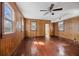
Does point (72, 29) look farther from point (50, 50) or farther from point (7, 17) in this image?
point (7, 17)

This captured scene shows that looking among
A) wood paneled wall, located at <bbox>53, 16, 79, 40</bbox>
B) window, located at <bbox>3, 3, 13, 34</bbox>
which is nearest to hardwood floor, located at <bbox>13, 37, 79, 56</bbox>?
wood paneled wall, located at <bbox>53, 16, 79, 40</bbox>

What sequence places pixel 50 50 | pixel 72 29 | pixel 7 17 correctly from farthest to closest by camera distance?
1. pixel 72 29
2. pixel 50 50
3. pixel 7 17

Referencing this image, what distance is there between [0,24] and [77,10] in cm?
192

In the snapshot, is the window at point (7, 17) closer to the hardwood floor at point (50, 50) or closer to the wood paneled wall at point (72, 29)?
the hardwood floor at point (50, 50)

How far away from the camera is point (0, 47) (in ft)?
7.76

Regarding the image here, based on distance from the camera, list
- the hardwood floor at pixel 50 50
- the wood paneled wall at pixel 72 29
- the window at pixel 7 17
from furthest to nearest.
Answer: the wood paneled wall at pixel 72 29 < the hardwood floor at pixel 50 50 < the window at pixel 7 17

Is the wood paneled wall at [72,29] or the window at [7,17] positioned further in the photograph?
the wood paneled wall at [72,29]

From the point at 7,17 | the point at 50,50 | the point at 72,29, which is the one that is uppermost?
the point at 7,17

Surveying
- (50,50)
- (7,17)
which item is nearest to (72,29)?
(50,50)

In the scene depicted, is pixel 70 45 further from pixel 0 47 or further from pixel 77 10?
Result: pixel 0 47

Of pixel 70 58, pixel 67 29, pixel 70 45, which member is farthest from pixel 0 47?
pixel 67 29

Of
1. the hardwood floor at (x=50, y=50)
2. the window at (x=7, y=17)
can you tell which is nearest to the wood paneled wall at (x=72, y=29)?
the hardwood floor at (x=50, y=50)

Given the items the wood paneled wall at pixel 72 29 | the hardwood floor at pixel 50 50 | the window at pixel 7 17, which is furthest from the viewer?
the wood paneled wall at pixel 72 29

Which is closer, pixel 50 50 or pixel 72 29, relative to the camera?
pixel 50 50
